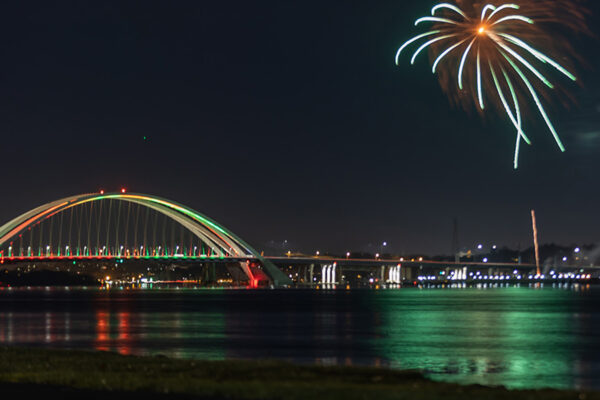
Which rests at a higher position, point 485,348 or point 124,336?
point 485,348

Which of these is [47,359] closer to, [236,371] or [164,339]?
[236,371]

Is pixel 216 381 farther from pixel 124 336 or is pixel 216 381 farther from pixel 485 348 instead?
pixel 124 336

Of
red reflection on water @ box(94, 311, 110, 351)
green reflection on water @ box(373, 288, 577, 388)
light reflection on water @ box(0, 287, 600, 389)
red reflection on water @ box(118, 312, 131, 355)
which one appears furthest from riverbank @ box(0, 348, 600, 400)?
red reflection on water @ box(94, 311, 110, 351)

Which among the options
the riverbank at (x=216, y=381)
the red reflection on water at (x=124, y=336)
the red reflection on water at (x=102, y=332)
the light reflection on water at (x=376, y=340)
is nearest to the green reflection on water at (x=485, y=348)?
the light reflection on water at (x=376, y=340)

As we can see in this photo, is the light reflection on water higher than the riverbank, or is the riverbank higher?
the riverbank

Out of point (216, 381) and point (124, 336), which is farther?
point (124, 336)

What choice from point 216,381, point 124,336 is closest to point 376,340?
point 124,336

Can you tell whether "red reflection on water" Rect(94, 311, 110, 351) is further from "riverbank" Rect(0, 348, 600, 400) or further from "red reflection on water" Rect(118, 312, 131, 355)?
"riverbank" Rect(0, 348, 600, 400)

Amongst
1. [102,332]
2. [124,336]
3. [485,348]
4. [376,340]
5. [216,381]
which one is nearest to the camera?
[216,381]

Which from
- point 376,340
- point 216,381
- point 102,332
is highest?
point 216,381
